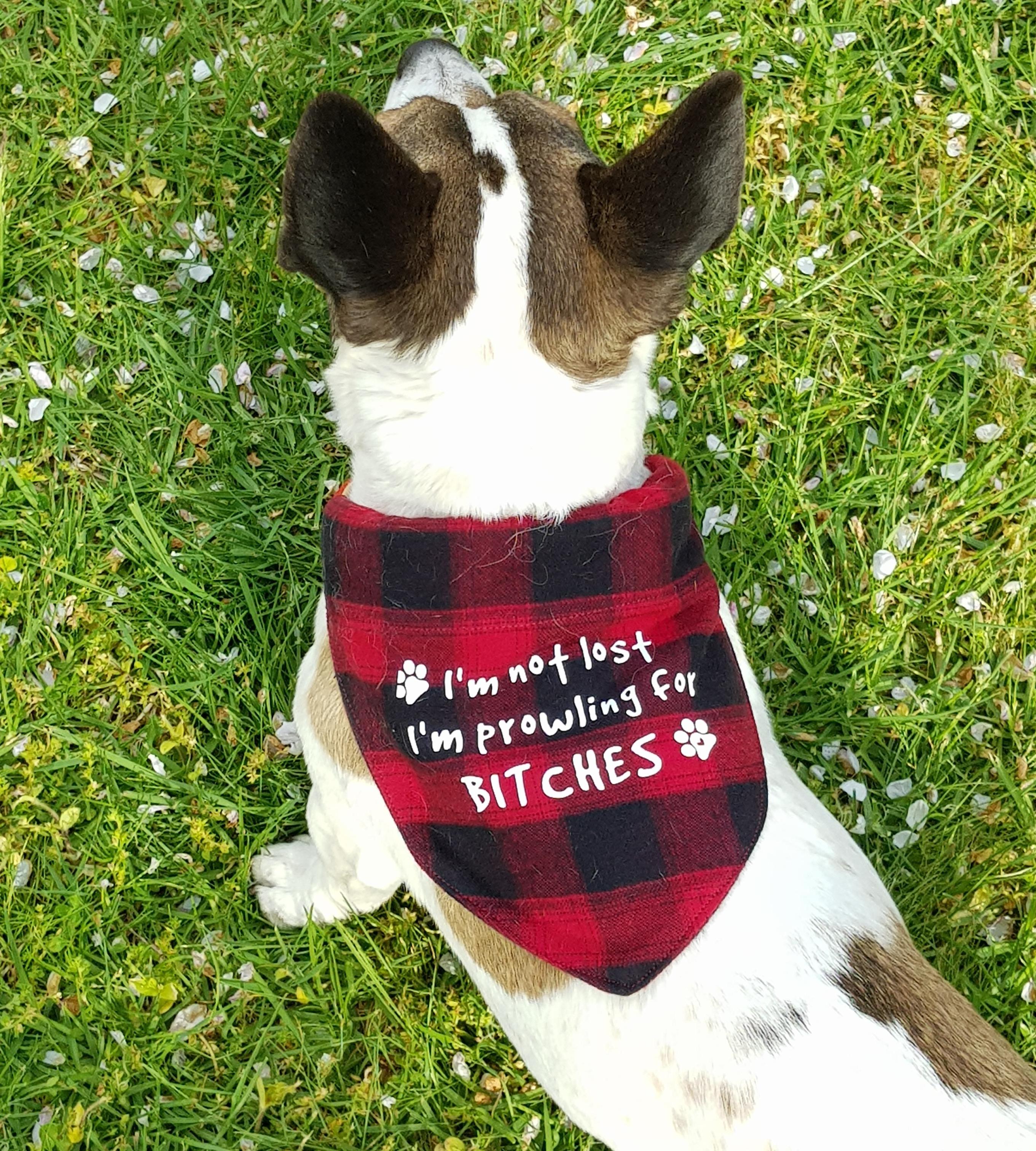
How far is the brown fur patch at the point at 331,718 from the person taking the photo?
2770mm

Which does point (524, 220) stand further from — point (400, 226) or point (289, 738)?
point (289, 738)

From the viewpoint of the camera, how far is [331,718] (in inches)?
112

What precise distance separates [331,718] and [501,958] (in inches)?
30.9

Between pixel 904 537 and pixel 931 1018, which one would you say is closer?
pixel 931 1018

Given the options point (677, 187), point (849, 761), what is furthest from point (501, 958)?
point (849, 761)

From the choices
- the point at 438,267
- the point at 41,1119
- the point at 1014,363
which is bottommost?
the point at 41,1119

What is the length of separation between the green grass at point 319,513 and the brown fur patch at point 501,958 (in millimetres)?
1237

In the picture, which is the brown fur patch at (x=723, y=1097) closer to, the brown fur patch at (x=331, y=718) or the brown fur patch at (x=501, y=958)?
the brown fur patch at (x=501, y=958)

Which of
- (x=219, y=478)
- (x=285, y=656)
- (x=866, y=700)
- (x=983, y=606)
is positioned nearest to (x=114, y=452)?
(x=219, y=478)

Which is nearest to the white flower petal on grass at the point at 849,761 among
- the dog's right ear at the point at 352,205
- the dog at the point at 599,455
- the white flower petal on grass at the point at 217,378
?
the dog at the point at 599,455

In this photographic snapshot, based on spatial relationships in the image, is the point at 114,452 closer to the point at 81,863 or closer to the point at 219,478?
the point at 219,478

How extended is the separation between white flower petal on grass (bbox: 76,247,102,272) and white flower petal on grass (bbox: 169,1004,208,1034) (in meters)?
2.87

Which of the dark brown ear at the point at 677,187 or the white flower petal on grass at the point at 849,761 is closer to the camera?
the dark brown ear at the point at 677,187

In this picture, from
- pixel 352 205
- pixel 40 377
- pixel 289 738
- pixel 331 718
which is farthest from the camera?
pixel 40 377
